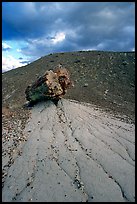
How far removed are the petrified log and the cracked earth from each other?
5.99ft

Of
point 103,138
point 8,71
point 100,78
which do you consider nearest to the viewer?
point 103,138

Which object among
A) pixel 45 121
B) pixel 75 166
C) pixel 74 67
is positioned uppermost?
pixel 74 67

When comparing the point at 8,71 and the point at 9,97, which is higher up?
the point at 8,71

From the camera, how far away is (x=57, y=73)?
26.9 meters

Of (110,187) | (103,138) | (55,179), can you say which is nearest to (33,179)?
(55,179)

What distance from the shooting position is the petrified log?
82.0ft

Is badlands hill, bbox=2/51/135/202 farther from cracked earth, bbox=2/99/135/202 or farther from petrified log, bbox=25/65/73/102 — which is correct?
petrified log, bbox=25/65/73/102

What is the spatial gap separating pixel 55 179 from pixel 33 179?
1.13 m

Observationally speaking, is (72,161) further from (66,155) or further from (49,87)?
(49,87)

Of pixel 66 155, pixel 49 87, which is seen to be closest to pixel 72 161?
pixel 66 155

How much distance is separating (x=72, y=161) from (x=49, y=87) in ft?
30.9

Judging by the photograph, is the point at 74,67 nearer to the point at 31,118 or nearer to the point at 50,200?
the point at 31,118

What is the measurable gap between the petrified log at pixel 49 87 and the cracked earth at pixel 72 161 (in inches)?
71.8

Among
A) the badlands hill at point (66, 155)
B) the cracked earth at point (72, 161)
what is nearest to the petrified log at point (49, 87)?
the badlands hill at point (66, 155)
